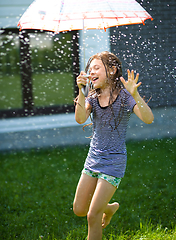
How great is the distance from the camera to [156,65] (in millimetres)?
7180

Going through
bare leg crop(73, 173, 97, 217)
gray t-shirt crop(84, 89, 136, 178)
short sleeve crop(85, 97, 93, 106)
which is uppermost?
short sleeve crop(85, 97, 93, 106)

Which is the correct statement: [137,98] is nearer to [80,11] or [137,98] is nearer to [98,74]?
[98,74]

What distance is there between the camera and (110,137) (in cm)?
257

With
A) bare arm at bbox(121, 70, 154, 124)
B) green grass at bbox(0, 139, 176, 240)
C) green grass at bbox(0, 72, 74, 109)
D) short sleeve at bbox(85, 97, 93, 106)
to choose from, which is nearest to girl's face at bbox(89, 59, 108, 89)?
short sleeve at bbox(85, 97, 93, 106)

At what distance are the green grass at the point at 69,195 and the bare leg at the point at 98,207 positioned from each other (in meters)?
0.63

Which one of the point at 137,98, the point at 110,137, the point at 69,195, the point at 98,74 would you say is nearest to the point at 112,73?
the point at 98,74

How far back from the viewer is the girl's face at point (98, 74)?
8.55 ft

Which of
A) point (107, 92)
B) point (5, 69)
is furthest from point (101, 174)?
point (5, 69)

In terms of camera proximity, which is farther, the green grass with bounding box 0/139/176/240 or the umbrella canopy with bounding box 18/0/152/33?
the green grass with bounding box 0/139/176/240

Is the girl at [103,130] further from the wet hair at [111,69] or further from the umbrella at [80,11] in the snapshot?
the umbrella at [80,11]

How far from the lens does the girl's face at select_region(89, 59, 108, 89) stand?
261 cm

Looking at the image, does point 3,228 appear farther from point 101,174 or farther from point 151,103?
point 151,103

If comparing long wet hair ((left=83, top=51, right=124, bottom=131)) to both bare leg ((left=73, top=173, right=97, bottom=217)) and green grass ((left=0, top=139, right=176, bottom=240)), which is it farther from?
green grass ((left=0, top=139, right=176, bottom=240))

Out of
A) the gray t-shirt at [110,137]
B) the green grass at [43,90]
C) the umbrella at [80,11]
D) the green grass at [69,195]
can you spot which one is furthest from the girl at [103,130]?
the green grass at [43,90]
